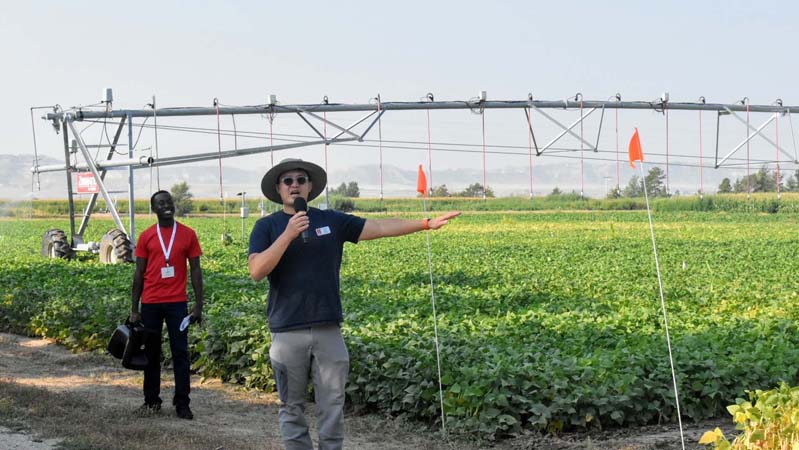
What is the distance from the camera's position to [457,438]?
8336mm

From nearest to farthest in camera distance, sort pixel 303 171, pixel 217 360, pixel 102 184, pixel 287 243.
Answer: pixel 287 243 → pixel 303 171 → pixel 217 360 → pixel 102 184

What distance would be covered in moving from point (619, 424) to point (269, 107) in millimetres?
17594

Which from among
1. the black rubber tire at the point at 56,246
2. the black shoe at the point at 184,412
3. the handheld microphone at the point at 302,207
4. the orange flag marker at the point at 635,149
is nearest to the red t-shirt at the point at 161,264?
the black shoe at the point at 184,412

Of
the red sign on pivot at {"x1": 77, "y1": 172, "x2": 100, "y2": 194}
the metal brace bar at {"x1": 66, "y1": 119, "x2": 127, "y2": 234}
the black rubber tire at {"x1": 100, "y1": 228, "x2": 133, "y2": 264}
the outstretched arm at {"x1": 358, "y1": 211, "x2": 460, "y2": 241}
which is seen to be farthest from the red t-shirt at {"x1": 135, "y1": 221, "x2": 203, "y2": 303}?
the red sign on pivot at {"x1": 77, "y1": 172, "x2": 100, "y2": 194}

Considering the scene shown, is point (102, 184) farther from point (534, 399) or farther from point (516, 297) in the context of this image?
point (534, 399)

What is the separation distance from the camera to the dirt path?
314 inches

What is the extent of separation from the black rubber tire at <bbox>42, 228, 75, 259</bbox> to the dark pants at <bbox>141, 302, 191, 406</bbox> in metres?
18.4

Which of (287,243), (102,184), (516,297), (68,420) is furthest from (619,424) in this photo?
(102,184)

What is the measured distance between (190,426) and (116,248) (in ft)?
53.1

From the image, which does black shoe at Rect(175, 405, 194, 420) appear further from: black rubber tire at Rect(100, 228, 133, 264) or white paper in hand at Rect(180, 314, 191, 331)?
black rubber tire at Rect(100, 228, 133, 264)

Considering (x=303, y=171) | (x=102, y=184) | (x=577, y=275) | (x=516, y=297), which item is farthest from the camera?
(x=102, y=184)

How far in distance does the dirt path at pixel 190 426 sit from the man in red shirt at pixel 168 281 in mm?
383

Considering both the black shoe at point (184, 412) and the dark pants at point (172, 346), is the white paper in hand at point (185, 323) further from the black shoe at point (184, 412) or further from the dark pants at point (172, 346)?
the black shoe at point (184, 412)

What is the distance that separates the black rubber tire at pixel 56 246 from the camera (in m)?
27.0
